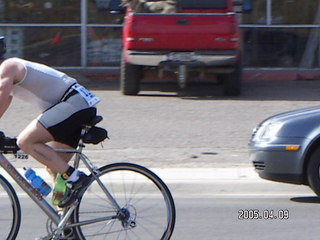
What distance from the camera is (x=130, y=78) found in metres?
14.6

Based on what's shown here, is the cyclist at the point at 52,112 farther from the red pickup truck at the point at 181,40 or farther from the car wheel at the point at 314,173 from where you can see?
the red pickup truck at the point at 181,40

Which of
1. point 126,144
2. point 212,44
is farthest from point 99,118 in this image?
point 212,44

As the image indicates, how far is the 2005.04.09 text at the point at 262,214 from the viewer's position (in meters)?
7.44

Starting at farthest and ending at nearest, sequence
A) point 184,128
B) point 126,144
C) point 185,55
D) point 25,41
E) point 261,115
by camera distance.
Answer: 1. point 25,41
2. point 185,55
3. point 261,115
4. point 184,128
5. point 126,144

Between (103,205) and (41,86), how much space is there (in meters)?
0.98

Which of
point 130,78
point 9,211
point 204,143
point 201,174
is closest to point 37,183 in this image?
point 9,211

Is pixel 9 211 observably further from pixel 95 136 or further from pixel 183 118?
pixel 183 118

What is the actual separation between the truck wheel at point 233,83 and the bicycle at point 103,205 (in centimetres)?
884

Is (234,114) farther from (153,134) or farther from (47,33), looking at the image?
(47,33)

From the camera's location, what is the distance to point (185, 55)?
1399 centimetres

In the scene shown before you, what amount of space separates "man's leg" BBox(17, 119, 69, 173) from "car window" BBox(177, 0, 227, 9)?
968 centimetres

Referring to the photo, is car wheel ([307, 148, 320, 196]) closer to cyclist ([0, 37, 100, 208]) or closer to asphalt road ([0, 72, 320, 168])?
asphalt road ([0, 72, 320, 168])

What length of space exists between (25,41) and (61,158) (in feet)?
39.1

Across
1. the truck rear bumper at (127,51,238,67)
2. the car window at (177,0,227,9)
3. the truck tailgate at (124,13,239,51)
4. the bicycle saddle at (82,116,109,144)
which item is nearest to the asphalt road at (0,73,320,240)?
the truck rear bumper at (127,51,238,67)
